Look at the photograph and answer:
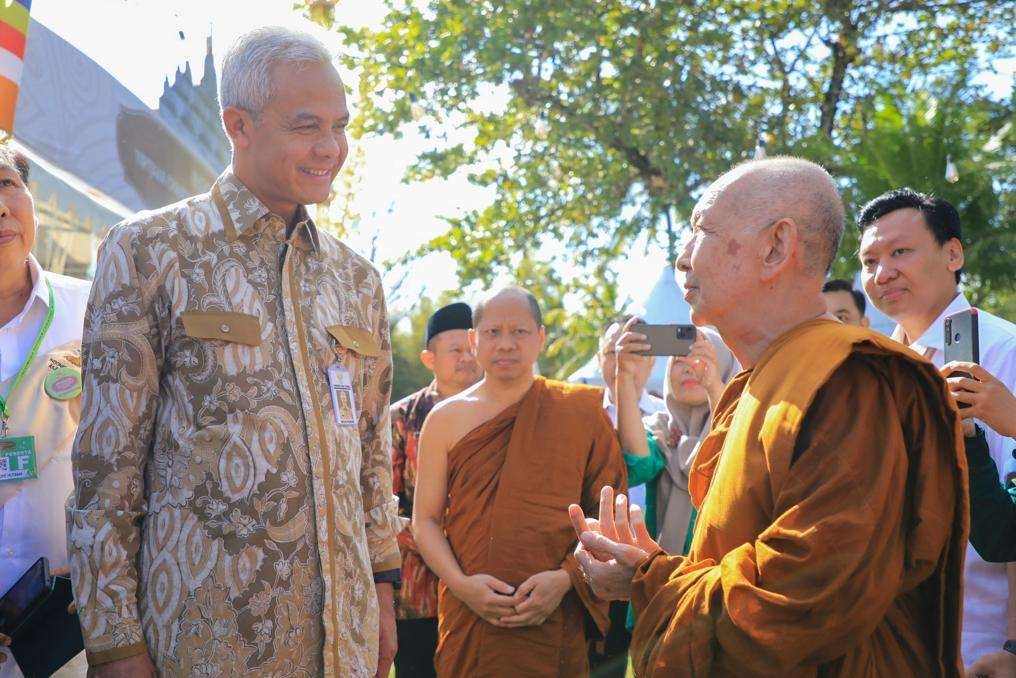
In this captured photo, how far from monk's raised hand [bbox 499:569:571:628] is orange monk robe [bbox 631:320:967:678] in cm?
194

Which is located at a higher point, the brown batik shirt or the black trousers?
the brown batik shirt

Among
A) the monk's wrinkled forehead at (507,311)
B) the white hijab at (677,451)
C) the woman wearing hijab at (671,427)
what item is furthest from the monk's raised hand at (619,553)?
the white hijab at (677,451)

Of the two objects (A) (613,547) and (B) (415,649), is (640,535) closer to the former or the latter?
(A) (613,547)

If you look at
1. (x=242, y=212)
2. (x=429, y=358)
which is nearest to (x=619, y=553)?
(x=242, y=212)

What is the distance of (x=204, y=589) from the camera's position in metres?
2.27

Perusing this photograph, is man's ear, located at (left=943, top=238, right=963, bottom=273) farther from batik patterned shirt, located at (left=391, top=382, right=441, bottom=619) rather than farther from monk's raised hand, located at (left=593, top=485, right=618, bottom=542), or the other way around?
batik patterned shirt, located at (left=391, top=382, right=441, bottom=619)

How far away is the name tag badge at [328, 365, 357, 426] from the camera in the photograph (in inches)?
100

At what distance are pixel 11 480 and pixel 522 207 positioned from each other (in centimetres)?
1008

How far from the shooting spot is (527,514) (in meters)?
4.24

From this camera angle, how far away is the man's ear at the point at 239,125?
2.55m

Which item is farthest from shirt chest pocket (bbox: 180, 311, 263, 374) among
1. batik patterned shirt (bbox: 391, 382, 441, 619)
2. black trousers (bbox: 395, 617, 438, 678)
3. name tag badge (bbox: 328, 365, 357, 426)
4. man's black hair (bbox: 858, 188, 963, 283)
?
black trousers (bbox: 395, 617, 438, 678)

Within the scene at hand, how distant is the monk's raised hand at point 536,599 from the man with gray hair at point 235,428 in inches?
60.0

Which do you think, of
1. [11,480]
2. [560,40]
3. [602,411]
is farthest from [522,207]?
[11,480]

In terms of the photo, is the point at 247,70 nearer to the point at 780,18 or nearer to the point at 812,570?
the point at 812,570
